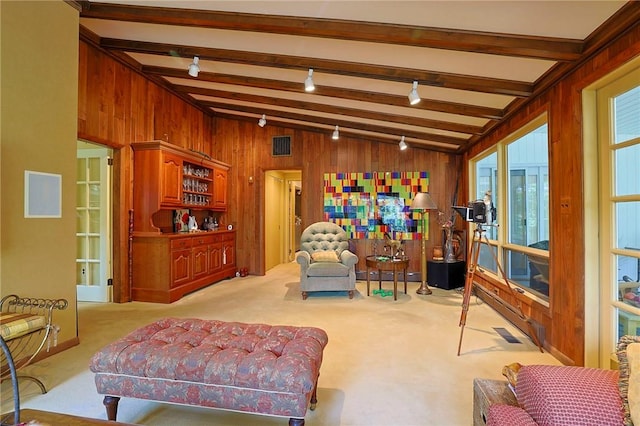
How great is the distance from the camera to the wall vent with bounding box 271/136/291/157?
6.02 metres

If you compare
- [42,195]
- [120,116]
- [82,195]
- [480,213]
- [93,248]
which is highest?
[120,116]

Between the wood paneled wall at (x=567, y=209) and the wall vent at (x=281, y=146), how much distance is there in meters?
4.04

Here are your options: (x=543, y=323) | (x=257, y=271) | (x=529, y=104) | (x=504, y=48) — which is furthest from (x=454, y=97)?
(x=257, y=271)

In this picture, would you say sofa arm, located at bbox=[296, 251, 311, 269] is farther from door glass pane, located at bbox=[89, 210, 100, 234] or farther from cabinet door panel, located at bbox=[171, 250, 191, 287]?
door glass pane, located at bbox=[89, 210, 100, 234]

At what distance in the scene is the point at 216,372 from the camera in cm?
155

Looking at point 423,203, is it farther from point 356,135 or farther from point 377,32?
point 377,32

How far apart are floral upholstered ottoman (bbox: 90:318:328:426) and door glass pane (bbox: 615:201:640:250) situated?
2.06 metres

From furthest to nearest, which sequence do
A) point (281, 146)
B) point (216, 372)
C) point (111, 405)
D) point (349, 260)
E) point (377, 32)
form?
1. point (281, 146)
2. point (349, 260)
3. point (377, 32)
4. point (111, 405)
5. point (216, 372)

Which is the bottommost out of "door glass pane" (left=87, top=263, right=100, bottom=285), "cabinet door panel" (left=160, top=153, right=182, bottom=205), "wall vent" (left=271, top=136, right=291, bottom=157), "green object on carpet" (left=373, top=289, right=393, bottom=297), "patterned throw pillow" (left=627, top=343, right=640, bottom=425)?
"green object on carpet" (left=373, top=289, right=393, bottom=297)

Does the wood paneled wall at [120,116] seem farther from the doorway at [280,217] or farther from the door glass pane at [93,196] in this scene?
the doorway at [280,217]

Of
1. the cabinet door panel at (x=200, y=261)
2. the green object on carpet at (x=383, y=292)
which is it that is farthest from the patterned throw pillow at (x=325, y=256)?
the cabinet door panel at (x=200, y=261)

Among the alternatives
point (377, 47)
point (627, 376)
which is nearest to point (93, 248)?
point (377, 47)

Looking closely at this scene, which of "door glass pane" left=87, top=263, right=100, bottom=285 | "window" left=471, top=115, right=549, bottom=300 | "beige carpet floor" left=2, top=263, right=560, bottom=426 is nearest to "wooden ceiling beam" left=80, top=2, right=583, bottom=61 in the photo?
"window" left=471, top=115, right=549, bottom=300

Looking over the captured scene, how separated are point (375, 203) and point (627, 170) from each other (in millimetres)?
3826
